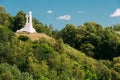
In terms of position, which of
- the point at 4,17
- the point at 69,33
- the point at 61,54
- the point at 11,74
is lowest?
the point at 11,74

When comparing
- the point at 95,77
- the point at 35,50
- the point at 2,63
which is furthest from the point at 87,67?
the point at 2,63

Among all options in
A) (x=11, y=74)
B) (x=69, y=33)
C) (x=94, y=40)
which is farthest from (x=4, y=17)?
(x=11, y=74)

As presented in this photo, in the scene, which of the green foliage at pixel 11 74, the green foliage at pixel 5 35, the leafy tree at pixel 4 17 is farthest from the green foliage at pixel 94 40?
the green foliage at pixel 11 74

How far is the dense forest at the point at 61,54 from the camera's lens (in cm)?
4447

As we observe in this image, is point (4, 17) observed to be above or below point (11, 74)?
above

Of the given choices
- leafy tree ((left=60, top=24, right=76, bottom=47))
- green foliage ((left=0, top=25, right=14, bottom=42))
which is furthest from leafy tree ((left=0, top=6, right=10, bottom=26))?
green foliage ((left=0, top=25, right=14, bottom=42))

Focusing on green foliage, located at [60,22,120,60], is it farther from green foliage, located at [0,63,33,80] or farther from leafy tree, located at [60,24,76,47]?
green foliage, located at [0,63,33,80]

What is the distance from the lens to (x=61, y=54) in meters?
50.3

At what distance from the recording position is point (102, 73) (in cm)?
5069

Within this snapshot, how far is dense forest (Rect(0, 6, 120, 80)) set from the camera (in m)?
44.5

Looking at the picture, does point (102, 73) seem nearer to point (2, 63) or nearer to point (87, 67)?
point (87, 67)

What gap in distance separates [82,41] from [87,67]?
10792 mm

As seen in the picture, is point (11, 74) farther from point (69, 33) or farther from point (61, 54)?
point (69, 33)

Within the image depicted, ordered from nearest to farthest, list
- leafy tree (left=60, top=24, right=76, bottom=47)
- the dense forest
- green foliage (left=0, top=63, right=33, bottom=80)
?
1. green foliage (left=0, top=63, right=33, bottom=80)
2. the dense forest
3. leafy tree (left=60, top=24, right=76, bottom=47)
